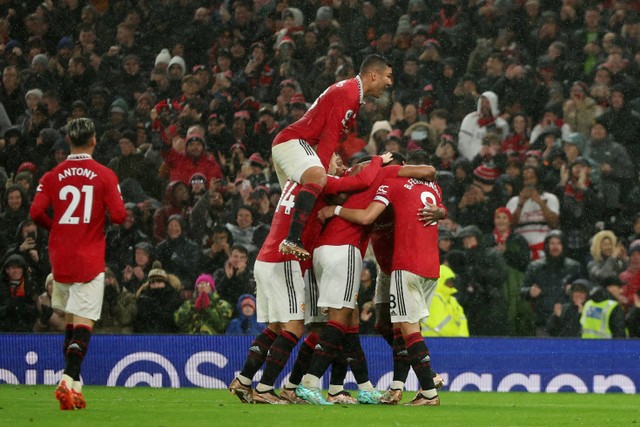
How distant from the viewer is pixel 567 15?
1697 cm

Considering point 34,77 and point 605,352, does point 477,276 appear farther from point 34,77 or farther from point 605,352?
point 34,77

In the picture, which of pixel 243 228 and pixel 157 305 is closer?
pixel 157 305

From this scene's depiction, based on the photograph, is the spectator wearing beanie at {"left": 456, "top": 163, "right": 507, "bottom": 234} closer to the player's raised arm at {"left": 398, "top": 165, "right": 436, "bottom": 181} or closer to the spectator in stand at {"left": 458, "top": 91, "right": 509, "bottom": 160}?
the spectator in stand at {"left": 458, "top": 91, "right": 509, "bottom": 160}

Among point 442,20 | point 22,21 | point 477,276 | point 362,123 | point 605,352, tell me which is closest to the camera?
point 605,352

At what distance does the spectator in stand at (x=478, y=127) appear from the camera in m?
15.6

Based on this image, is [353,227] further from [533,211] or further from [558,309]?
[533,211]

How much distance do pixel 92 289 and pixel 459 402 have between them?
3463 mm

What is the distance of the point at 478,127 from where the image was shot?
15.7 metres

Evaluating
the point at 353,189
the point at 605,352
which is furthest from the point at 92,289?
the point at 605,352

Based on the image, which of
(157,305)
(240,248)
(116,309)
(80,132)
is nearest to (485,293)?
(240,248)

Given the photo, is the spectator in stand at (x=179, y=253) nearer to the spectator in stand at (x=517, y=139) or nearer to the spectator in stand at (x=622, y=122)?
the spectator in stand at (x=517, y=139)

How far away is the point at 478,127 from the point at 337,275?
7.66 metres

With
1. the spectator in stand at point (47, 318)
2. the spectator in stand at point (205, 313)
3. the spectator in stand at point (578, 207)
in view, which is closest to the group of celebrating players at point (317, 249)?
the spectator in stand at point (205, 313)

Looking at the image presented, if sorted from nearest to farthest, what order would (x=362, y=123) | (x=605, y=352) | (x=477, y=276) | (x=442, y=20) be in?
1. (x=605, y=352)
2. (x=477, y=276)
3. (x=362, y=123)
4. (x=442, y=20)
